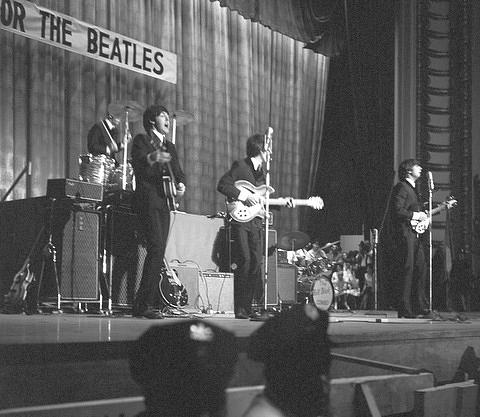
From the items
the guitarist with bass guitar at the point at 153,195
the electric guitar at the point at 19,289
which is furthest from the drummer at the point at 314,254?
the guitarist with bass guitar at the point at 153,195

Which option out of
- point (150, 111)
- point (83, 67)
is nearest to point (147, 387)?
point (150, 111)

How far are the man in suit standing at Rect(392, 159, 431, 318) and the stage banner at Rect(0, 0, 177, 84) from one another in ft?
11.8

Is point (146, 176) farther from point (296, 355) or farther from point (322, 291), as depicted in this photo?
point (322, 291)

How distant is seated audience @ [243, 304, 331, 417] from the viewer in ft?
4.18

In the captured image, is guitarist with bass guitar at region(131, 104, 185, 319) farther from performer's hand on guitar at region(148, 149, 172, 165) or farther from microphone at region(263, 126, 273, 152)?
microphone at region(263, 126, 273, 152)

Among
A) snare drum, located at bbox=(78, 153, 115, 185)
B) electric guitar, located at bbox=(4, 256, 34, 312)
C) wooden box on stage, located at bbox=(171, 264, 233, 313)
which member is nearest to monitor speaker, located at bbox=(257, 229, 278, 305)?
wooden box on stage, located at bbox=(171, 264, 233, 313)

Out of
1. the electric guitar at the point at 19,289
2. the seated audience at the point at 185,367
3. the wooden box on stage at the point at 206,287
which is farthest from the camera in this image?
the wooden box on stage at the point at 206,287

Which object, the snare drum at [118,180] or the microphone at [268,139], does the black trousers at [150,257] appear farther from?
the snare drum at [118,180]

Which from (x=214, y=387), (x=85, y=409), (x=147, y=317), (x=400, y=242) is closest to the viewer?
(x=214, y=387)

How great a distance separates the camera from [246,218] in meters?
5.14

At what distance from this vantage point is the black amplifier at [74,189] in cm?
555

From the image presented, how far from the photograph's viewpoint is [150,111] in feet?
16.1

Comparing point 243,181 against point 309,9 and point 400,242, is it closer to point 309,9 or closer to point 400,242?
point 400,242

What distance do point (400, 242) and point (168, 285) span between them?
193 centimetres
